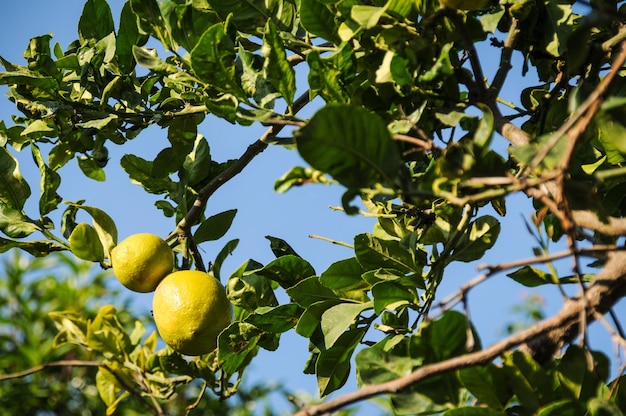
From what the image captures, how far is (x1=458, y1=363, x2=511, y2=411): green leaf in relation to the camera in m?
0.72

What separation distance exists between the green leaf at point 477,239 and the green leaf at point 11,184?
0.87 m

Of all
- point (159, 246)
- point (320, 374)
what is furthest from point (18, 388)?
point (320, 374)

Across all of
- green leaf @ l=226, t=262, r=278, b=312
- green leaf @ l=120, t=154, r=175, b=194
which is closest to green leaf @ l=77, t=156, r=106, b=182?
green leaf @ l=120, t=154, r=175, b=194

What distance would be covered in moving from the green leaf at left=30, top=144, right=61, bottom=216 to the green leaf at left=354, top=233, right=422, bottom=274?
730mm

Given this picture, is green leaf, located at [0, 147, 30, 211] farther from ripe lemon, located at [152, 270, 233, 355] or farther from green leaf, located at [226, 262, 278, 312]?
green leaf, located at [226, 262, 278, 312]

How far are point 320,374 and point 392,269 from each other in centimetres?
19

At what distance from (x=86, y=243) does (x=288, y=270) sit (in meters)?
0.47

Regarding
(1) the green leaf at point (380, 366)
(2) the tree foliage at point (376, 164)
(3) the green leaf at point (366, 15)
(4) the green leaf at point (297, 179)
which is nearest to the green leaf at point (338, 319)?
(2) the tree foliage at point (376, 164)

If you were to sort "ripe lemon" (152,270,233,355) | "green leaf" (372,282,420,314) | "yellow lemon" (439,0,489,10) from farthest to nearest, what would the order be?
"ripe lemon" (152,270,233,355)
"green leaf" (372,282,420,314)
"yellow lemon" (439,0,489,10)

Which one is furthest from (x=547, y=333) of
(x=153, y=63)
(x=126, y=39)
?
(x=126, y=39)

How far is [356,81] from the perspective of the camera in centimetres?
98

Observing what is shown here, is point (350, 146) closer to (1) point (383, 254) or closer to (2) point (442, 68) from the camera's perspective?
(2) point (442, 68)

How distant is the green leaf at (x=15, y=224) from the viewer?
141 centimetres

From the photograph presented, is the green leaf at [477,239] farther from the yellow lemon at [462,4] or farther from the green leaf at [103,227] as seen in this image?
the green leaf at [103,227]
